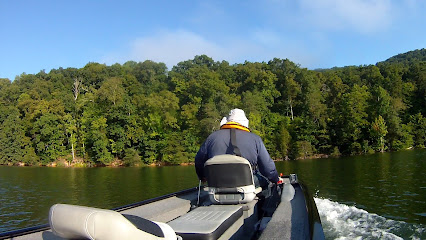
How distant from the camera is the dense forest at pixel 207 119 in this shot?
43906mm

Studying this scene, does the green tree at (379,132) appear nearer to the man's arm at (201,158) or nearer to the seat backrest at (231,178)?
the man's arm at (201,158)

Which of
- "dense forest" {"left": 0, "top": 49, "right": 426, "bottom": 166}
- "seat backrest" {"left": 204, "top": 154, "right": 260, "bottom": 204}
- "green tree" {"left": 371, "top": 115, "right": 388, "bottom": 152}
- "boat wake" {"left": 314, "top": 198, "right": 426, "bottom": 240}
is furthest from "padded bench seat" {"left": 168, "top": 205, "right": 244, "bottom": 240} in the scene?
"green tree" {"left": 371, "top": 115, "right": 388, "bottom": 152}

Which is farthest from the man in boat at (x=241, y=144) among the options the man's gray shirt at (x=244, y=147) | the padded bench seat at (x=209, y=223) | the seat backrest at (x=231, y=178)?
the padded bench seat at (x=209, y=223)

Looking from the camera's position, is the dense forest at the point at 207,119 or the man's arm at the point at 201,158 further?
the dense forest at the point at 207,119

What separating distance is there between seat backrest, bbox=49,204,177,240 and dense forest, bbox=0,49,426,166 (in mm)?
41527

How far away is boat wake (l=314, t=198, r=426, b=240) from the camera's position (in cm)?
618

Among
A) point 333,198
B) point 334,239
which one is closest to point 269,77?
point 333,198

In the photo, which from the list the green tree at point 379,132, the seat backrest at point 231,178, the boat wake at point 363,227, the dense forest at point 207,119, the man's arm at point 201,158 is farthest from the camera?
the dense forest at point 207,119

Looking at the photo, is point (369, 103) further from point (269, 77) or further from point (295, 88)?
point (269, 77)

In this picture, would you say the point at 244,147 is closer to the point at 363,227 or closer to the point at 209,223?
the point at 209,223

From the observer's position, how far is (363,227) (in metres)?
6.70

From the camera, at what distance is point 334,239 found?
19.6 feet

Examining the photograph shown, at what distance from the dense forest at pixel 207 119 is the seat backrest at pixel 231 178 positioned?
1560 inches

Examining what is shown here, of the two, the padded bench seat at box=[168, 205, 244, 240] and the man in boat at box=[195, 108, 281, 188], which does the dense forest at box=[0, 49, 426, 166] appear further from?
the padded bench seat at box=[168, 205, 244, 240]
